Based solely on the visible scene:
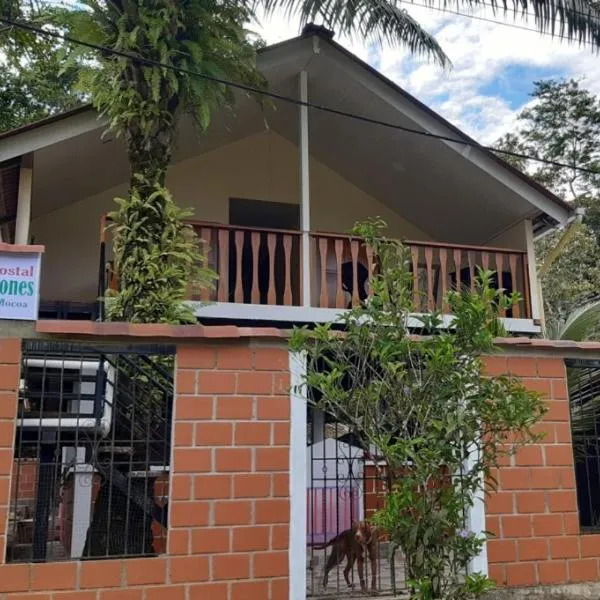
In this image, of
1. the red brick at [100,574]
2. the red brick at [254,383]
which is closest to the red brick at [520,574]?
the red brick at [254,383]

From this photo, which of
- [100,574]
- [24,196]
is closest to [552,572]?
[100,574]

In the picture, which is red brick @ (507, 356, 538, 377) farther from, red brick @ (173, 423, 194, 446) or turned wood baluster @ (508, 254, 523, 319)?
turned wood baluster @ (508, 254, 523, 319)

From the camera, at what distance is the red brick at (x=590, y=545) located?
183 inches

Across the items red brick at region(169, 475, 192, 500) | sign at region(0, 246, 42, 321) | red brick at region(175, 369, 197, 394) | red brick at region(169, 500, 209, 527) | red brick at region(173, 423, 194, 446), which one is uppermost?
sign at region(0, 246, 42, 321)

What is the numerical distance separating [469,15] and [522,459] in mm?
5754

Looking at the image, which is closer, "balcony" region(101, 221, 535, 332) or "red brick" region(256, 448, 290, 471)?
"red brick" region(256, 448, 290, 471)

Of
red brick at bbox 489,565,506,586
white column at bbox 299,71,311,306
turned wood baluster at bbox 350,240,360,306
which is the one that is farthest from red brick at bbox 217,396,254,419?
white column at bbox 299,71,311,306

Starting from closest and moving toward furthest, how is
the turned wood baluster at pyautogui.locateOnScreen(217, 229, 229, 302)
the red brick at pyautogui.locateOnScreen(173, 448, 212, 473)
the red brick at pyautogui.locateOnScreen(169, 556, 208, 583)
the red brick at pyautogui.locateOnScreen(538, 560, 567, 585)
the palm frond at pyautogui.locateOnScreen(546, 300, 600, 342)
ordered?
1. the red brick at pyautogui.locateOnScreen(169, 556, 208, 583)
2. the red brick at pyautogui.locateOnScreen(173, 448, 212, 473)
3. the red brick at pyautogui.locateOnScreen(538, 560, 567, 585)
4. the turned wood baluster at pyautogui.locateOnScreen(217, 229, 229, 302)
5. the palm frond at pyautogui.locateOnScreen(546, 300, 600, 342)

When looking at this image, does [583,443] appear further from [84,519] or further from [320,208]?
[320,208]

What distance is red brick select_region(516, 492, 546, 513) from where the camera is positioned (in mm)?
4543

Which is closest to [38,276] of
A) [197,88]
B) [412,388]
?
[412,388]

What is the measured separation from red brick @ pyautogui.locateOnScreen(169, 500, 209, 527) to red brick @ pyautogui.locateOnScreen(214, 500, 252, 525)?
0.07 m

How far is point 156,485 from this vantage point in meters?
4.46

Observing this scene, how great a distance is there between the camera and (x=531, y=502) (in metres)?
4.56
